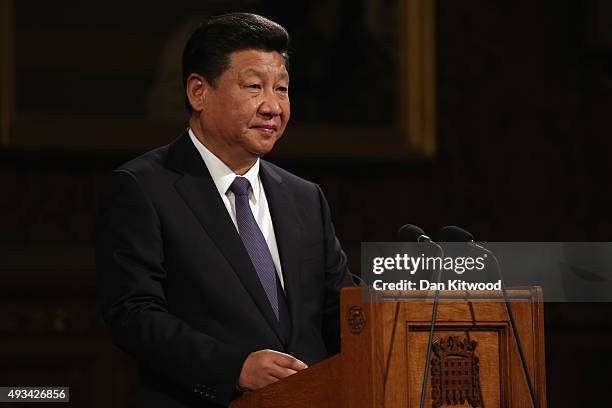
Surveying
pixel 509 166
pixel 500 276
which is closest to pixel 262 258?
pixel 500 276

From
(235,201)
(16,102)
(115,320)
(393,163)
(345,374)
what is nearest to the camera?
(345,374)

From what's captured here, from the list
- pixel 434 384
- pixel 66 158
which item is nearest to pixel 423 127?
pixel 66 158

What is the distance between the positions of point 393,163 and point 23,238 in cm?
198

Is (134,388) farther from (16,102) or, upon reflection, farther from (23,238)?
(16,102)

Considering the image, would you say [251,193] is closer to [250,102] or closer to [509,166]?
[250,102]

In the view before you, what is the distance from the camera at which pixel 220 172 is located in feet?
9.21

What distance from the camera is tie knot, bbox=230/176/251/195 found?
2793mm

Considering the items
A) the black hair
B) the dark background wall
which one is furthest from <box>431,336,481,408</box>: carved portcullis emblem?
the dark background wall

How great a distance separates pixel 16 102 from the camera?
524cm

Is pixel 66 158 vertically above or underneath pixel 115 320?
above

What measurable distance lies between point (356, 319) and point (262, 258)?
61cm

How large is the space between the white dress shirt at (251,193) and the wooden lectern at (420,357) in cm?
53

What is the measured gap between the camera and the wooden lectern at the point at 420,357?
2.14 meters

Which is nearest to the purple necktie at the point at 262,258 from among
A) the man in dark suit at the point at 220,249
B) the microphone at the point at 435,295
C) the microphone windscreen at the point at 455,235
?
the man in dark suit at the point at 220,249
